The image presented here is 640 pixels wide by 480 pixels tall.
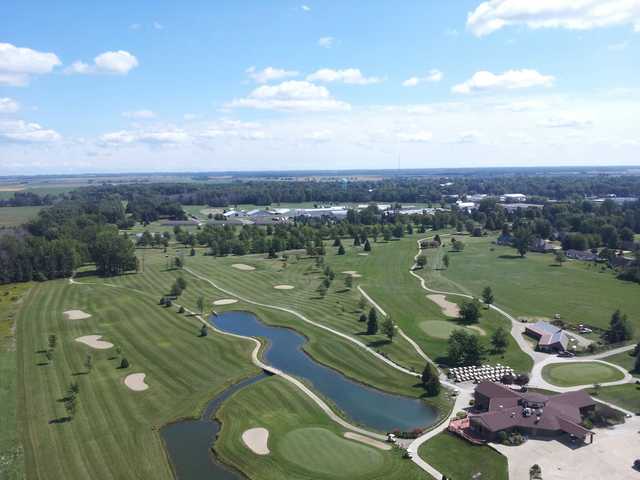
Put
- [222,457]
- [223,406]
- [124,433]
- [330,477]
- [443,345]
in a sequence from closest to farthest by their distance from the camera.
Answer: [330,477] → [222,457] → [124,433] → [223,406] → [443,345]

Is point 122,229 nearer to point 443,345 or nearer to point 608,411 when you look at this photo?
point 443,345

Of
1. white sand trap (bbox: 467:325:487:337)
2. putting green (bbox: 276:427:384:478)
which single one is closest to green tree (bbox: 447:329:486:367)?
white sand trap (bbox: 467:325:487:337)

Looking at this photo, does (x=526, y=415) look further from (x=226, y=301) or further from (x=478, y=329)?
(x=226, y=301)

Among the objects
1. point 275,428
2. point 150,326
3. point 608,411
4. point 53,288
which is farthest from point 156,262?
point 608,411

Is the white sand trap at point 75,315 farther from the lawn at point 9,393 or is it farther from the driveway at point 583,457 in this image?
the driveway at point 583,457

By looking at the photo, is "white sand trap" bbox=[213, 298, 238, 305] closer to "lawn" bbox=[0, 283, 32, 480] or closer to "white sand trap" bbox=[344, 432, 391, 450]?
"lawn" bbox=[0, 283, 32, 480]

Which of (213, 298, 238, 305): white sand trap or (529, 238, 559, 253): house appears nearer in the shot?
(213, 298, 238, 305): white sand trap
